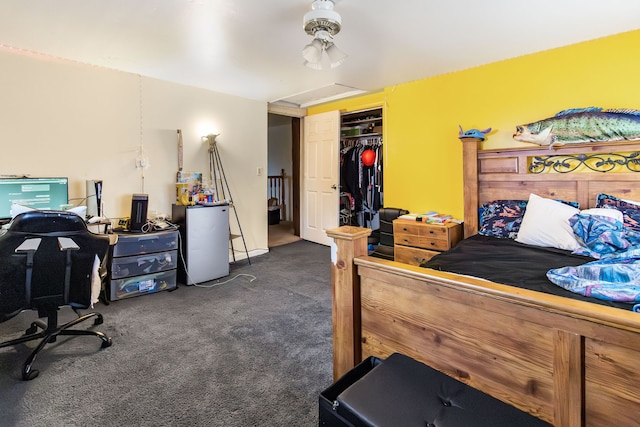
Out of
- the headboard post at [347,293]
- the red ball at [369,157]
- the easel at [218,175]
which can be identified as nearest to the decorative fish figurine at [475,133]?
the red ball at [369,157]

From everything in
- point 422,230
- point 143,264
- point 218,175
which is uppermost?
point 218,175

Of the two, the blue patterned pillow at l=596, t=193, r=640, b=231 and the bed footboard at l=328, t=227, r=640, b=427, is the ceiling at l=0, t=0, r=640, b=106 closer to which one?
the blue patterned pillow at l=596, t=193, r=640, b=231

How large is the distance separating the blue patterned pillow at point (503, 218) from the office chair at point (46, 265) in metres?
3.05

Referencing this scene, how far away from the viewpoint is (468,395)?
94cm

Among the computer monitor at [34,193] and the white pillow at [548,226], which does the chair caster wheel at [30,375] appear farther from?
the white pillow at [548,226]

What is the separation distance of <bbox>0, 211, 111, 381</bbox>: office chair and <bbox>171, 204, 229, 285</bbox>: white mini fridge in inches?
52.5

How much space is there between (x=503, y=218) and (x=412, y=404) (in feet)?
8.14

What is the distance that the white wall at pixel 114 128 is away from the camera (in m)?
2.86

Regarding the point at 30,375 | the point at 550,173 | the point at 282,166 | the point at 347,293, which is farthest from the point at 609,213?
the point at 282,166

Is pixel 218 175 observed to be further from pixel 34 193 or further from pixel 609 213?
pixel 609 213

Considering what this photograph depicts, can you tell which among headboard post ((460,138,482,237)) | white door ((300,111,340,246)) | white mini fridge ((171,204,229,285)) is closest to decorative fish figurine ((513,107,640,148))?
headboard post ((460,138,482,237))

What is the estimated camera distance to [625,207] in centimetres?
235

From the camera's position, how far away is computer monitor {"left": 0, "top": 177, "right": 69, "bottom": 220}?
266cm

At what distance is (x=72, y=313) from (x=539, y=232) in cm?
390
